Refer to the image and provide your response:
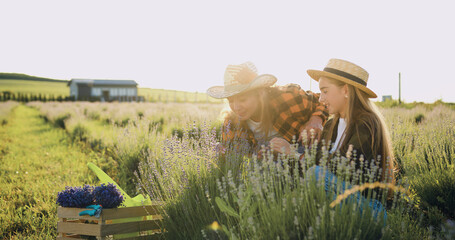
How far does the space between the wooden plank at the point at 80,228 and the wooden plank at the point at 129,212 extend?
11 centimetres

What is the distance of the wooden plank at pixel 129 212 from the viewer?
2667 millimetres

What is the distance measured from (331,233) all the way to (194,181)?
130 cm

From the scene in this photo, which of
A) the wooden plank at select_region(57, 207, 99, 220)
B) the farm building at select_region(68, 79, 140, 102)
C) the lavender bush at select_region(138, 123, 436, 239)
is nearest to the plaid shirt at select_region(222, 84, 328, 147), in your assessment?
the lavender bush at select_region(138, 123, 436, 239)

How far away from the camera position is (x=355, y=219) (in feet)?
6.20

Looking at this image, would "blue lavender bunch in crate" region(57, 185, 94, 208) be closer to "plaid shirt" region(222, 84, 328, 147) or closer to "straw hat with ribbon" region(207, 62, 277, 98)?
"plaid shirt" region(222, 84, 328, 147)

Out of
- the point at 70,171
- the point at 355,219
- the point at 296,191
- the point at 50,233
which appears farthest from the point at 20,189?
Result: the point at 355,219

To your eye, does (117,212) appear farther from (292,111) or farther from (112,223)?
(292,111)

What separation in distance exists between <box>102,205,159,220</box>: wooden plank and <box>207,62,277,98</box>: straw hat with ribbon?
1.38 m

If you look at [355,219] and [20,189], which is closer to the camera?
[355,219]

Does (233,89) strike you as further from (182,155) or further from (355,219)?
(355,219)

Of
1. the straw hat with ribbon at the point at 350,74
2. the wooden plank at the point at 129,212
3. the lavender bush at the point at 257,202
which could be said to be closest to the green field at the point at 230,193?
the lavender bush at the point at 257,202

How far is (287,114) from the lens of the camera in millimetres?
3738

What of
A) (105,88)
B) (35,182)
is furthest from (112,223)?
(105,88)

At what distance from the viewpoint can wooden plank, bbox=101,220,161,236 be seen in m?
2.65
